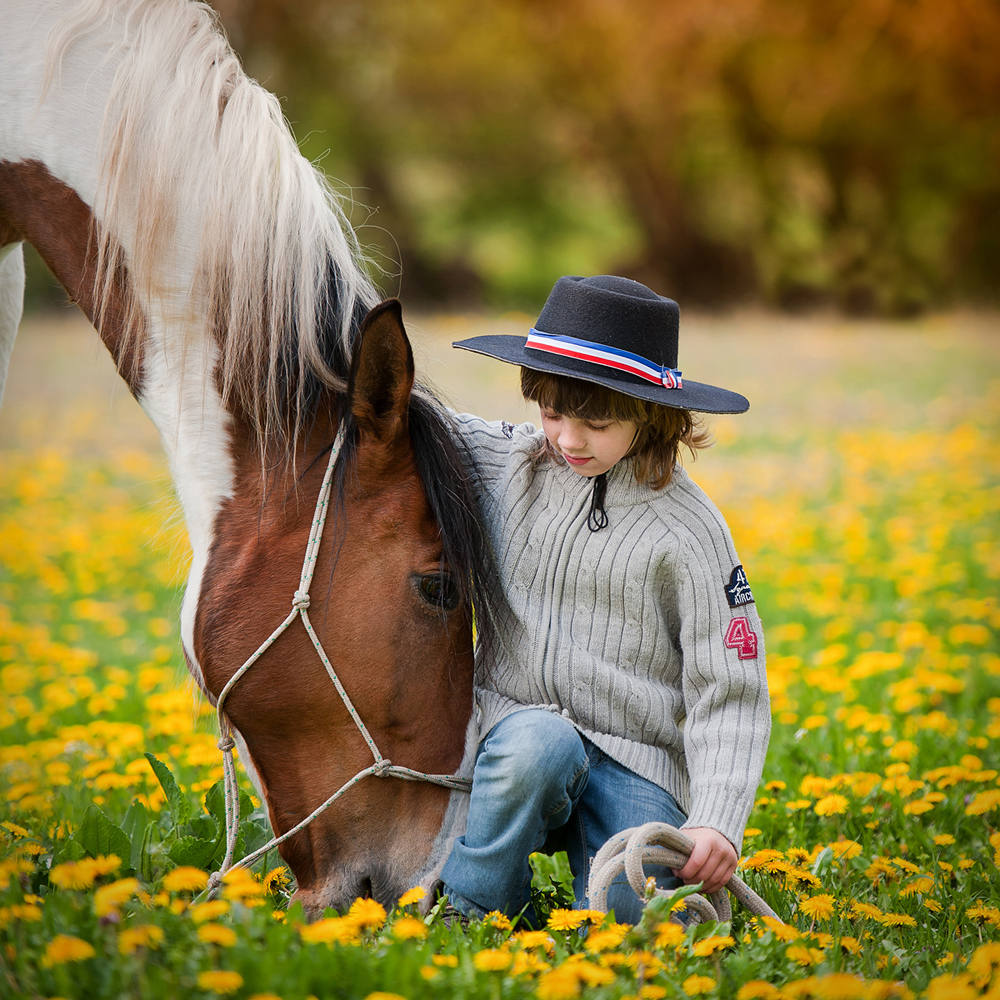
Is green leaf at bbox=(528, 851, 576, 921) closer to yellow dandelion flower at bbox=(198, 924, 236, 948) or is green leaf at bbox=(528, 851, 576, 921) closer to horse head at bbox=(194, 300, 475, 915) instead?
horse head at bbox=(194, 300, 475, 915)

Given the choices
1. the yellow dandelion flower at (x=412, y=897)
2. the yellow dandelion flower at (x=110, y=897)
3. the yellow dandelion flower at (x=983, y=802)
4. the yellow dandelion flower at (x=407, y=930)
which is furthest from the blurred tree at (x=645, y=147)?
the yellow dandelion flower at (x=110, y=897)

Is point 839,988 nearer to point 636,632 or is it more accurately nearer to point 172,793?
point 636,632

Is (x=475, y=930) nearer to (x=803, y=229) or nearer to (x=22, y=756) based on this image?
(x=22, y=756)

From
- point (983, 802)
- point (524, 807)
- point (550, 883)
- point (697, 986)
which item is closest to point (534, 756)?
point (524, 807)

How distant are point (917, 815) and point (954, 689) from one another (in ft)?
3.16

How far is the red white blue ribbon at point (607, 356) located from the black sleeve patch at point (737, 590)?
419mm

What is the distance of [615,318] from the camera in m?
2.11

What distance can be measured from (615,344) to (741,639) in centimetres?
67

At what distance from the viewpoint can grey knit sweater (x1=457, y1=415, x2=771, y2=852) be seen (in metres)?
2.13

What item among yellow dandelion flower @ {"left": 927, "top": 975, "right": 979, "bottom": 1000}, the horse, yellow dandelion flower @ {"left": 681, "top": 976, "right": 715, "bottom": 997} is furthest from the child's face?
yellow dandelion flower @ {"left": 927, "top": 975, "right": 979, "bottom": 1000}

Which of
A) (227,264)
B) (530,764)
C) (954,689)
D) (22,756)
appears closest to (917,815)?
(954,689)

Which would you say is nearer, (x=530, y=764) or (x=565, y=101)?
(x=530, y=764)

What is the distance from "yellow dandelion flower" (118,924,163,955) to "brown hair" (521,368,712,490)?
1225mm

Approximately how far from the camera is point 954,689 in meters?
3.58
